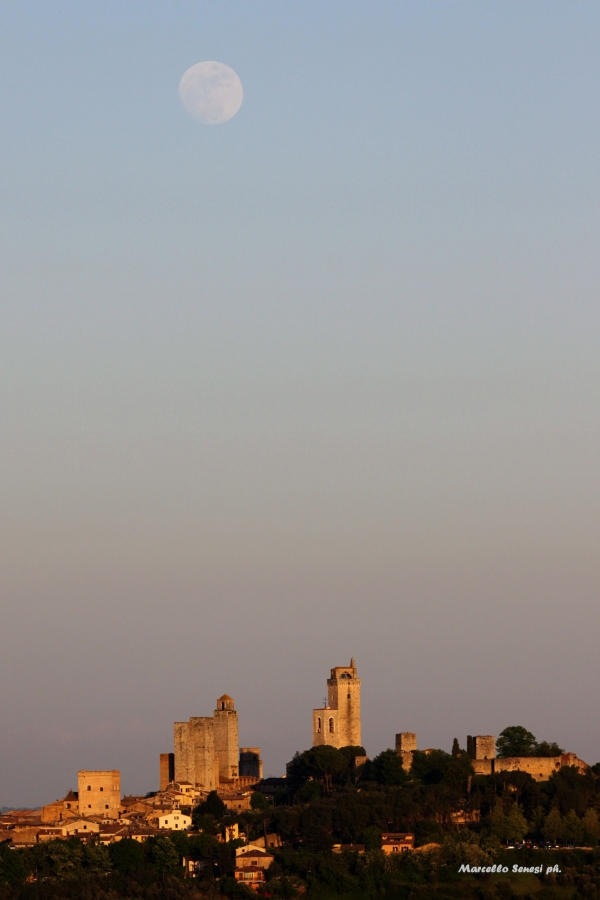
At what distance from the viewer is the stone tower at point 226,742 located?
12119cm

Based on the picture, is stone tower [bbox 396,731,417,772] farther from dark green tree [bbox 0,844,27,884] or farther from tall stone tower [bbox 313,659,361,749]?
dark green tree [bbox 0,844,27,884]

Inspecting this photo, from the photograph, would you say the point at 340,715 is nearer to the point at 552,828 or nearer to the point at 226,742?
the point at 226,742

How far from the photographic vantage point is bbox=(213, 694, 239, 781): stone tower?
121 meters

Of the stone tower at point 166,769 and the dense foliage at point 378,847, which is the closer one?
the dense foliage at point 378,847

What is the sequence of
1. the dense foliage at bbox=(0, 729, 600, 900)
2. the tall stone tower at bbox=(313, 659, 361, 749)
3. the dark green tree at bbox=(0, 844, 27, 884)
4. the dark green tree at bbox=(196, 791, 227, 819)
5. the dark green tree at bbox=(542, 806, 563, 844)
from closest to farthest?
the dense foliage at bbox=(0, 729, 600, 900) < the dark green tree at bbox=(0, 844, 27, 884) < the dark green tree at bbox=(542, 806, 563, 844) < the dark green tree at bbox=(196, 791, 227, 819) < the tall stone tower at bbox=(313, 659, 361, 749)

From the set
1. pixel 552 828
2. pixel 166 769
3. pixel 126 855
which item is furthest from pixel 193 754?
pixel 552 828

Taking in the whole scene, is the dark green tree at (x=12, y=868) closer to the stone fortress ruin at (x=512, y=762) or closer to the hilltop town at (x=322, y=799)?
the hilltop town at (x=322, y=799)

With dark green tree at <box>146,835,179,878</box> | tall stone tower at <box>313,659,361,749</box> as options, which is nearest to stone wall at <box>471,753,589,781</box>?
tall stone tower at <box>313,659,361,749</box>

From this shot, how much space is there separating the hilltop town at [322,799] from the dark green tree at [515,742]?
8cm

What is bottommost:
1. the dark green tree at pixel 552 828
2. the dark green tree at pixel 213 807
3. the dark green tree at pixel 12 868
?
the dark green tree at pixel 12 868

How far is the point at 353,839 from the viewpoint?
104438 mm

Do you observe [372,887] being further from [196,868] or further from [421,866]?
[196,868]

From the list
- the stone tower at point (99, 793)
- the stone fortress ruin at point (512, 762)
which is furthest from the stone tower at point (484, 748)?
the stone tower at point (99, 793)

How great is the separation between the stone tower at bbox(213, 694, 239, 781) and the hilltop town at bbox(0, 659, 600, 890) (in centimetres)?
6
